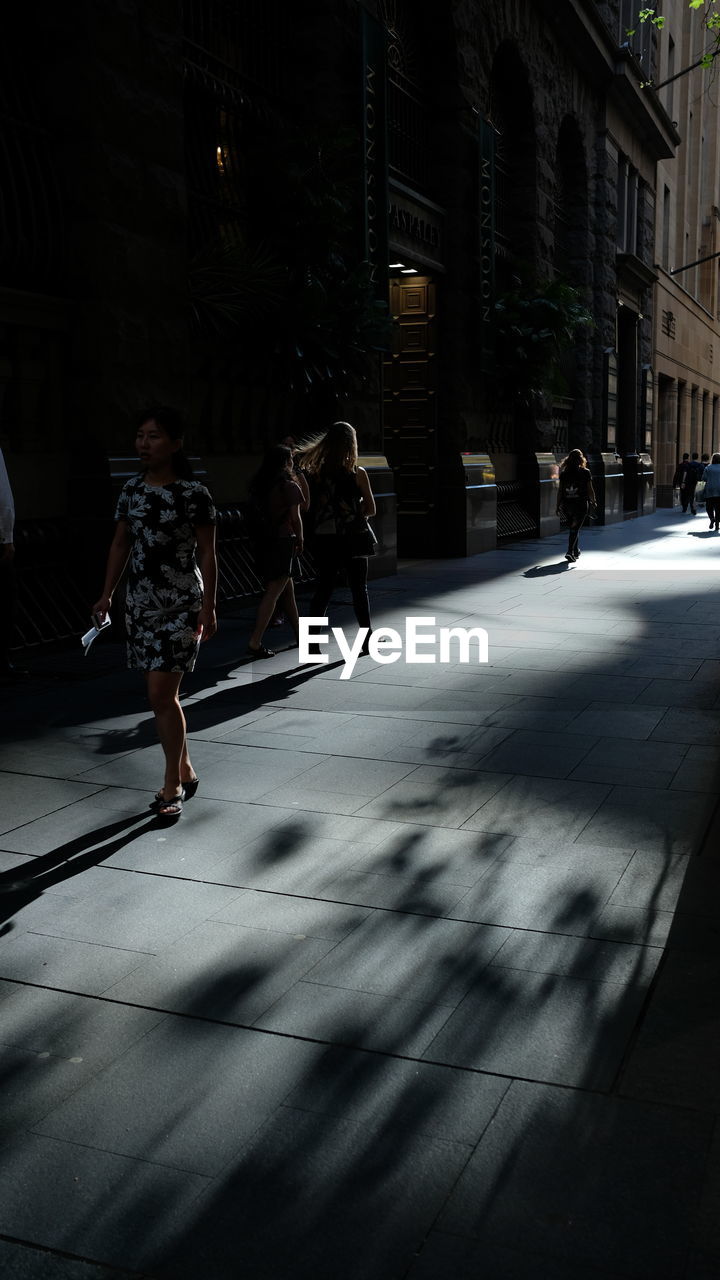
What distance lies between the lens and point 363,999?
365 centimetres

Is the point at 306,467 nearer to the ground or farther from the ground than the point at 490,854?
farther from the ground

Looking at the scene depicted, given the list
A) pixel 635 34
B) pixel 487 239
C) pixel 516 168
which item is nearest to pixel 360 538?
pixel 487 239

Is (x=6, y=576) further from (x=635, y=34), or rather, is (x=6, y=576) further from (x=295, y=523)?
(x=635, y=34)

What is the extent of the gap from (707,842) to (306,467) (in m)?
5.68

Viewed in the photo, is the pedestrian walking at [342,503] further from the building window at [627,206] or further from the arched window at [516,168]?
the building window at [627,206]

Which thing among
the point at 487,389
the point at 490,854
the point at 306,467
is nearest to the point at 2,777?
the point at 490,854

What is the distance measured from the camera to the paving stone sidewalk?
260 centimetres

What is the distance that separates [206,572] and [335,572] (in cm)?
464

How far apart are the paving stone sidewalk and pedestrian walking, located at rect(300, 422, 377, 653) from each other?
2544 millimetres

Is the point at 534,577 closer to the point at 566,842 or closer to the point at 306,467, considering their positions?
the point at 306,467

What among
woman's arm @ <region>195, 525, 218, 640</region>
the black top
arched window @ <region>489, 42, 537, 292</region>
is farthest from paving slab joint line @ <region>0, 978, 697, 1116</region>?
arched window @ <region>489, 42, 537, 292</region>

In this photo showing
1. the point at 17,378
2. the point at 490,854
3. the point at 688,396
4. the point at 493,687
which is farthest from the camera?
the point at 688,396

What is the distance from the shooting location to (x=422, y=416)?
19125 millimetres

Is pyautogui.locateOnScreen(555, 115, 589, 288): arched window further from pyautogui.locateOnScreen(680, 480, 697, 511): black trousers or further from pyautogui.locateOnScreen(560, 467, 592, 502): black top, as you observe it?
pyautogui.locateOnScreen(560, 467, 592, 502): black top
